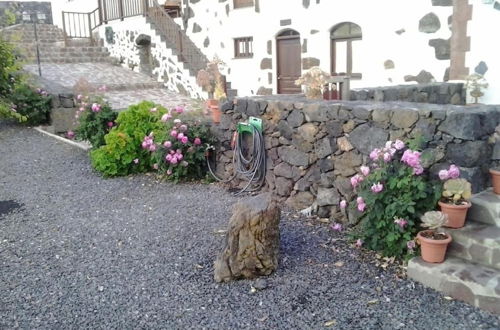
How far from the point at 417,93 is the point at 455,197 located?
3370mm

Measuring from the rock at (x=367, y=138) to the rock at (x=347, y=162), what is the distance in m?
0.09

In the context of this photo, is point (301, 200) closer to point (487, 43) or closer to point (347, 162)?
point (347, 162)

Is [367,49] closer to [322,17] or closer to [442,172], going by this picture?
[322,17]

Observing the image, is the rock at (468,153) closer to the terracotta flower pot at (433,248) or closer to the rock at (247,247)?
the terracotta flower pot at (433,248)

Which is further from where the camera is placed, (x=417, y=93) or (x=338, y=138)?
(x=417, y=93)

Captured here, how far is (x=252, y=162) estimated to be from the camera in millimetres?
5262

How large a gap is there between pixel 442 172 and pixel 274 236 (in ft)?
4.02

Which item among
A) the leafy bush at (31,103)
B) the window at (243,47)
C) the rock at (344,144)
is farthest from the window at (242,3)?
the rock at (344,144)

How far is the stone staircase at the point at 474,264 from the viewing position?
9.23 feet

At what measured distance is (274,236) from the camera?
3350 millimetres

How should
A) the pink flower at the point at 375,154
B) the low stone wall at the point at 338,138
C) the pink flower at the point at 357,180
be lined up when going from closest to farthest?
the low stone wall at the point at 338,138, the pink flower at the point at 375,154, the pink flower at the point at 357,180

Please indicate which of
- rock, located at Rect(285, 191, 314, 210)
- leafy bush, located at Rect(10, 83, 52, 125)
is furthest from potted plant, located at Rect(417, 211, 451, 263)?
leafy bush, located at Rect(10, 83, 52, 125)


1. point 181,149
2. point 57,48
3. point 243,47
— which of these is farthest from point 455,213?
point 57,48

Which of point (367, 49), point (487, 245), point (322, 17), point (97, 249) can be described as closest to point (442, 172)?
point (487, 245)
